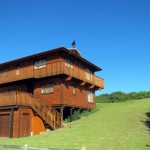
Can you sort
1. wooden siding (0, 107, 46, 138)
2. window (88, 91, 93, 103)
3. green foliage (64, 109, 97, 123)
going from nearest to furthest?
1. wooden siding (0, 107, 46, 138)
2. green foliage (64, 109, 97, 123)
3. window (88, 91, 93, 103)

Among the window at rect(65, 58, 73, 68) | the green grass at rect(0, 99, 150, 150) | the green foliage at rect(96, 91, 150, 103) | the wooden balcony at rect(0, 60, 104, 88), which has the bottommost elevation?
the green grass at rect(0, 99, 150, 150)

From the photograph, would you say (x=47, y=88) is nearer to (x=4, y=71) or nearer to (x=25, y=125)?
(x=25, y=125)

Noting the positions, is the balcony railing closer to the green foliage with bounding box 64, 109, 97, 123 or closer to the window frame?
the green foliage with bounding box 64, 109, 97, 123

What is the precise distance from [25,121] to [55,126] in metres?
3.77

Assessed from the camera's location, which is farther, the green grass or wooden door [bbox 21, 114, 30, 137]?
wooden door [bbox 21, 114, 30, 137]

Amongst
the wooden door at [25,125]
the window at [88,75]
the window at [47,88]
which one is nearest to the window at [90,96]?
the window at [88,75]

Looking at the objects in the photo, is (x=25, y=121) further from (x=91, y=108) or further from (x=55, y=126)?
(x=91, y=108)

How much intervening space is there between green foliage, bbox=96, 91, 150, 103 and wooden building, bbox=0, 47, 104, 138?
16.9m

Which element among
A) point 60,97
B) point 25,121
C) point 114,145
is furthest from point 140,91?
point 114,145

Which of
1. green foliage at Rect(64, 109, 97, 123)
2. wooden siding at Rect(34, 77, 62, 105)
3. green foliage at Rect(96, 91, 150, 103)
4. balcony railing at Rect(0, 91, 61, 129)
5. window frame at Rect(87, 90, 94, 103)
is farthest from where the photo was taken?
green foliage at Rect(96, 91, 150, 103)

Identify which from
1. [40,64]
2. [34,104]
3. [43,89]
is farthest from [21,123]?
[40,64]

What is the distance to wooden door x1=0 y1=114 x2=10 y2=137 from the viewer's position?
27.0 meters

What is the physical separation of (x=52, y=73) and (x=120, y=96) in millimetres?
29873

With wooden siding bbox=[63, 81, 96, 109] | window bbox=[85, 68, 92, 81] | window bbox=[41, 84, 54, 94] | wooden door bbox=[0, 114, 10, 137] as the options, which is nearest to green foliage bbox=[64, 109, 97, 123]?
wooden siding bbox=[63, 81, 96, 109]
